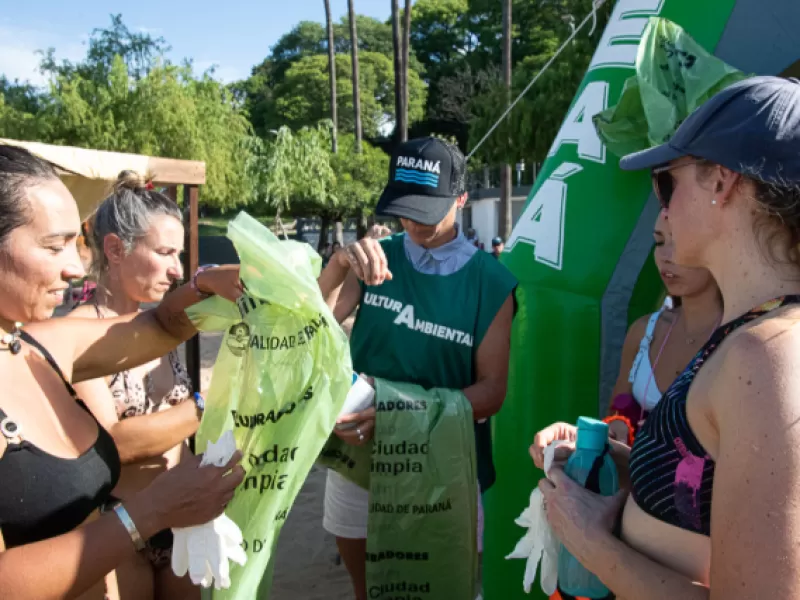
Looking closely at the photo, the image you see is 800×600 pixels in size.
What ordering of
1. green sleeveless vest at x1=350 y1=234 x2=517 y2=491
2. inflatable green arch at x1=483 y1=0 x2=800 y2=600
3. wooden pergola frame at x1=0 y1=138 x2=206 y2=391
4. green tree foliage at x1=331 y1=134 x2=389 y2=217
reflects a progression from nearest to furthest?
green sleeveless vest at x1=350 y1=234 x2=517 y2=491
inflatable green arch at x1=483 y1=0 x2=800 y2=600
wooden pergola frame at x1=0 y1=138 x2=206 y2=391
green tree foliage at x1=331 y1=134 x2=389 y2=217

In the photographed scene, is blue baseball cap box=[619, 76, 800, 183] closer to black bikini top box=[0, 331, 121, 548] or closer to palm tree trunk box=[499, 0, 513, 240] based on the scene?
black bikini top box=[0, 331, 121, 548]

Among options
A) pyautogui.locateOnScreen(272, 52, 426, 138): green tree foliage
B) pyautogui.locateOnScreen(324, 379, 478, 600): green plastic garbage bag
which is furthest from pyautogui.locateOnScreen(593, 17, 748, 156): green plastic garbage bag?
pyautogui.locateOnScreen(272, 52, 426, 138): green tree foliage

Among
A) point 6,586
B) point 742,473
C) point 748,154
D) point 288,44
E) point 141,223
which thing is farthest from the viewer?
point 288,44

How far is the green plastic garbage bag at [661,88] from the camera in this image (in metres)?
2.26

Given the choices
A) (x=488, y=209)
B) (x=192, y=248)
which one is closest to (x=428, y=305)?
(x=192, y=248)

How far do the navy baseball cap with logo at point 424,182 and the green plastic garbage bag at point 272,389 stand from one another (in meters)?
0.77

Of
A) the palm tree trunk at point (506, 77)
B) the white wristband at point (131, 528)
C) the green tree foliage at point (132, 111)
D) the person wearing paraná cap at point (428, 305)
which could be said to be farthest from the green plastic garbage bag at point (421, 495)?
the green tree foliage at point (132, 111)

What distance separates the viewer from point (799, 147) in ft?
3.30

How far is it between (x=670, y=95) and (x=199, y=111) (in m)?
18.6

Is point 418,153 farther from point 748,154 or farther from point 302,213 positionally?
point 302,213

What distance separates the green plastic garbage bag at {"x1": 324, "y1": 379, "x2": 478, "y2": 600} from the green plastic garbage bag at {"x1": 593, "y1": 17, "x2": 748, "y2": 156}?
1.24m

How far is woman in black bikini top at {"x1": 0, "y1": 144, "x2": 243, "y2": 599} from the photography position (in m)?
1.26

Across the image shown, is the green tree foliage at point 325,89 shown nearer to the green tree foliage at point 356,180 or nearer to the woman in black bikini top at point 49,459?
the green tree foliage at point 356,180

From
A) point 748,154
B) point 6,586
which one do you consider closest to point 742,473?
Result: point 748,154
